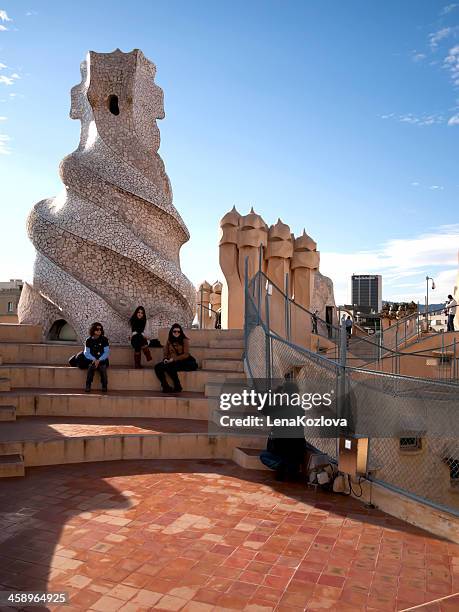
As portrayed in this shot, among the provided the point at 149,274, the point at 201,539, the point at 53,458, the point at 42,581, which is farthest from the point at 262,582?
the point at 149,274

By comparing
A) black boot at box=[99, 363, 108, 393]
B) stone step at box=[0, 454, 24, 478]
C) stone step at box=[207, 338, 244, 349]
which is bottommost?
stone step at box=[0, 454, 24, 478]

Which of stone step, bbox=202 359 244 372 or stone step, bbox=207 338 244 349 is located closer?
stone step, bbox=202 359 244 372

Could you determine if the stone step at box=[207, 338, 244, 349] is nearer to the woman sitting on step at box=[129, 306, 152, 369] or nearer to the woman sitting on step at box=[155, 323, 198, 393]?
the woman sitting on step at box=[129, 306, 152, 369]

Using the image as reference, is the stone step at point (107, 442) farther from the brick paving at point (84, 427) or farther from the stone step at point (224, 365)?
the stone step at point (224, 365)

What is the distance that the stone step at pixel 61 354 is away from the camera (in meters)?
9.16

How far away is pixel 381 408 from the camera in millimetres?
6523

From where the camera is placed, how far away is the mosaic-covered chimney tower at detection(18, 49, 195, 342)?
1002cm

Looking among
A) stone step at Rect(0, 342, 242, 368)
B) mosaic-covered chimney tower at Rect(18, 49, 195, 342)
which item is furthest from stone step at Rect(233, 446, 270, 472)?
mosaic-covered chimney tower at Rect(18, 49, 195, 342)

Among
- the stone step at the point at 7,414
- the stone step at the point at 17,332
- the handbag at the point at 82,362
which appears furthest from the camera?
the stone step at the point at 17,332

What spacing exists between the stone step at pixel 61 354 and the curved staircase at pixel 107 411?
0.06 ft

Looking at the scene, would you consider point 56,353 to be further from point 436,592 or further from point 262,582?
point 436,592

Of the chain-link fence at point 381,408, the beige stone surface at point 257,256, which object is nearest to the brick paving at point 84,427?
the chain-link fence at point 381,408

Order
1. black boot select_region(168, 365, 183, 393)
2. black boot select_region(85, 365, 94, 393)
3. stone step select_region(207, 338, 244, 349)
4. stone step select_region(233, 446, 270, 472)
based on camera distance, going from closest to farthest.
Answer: stone step select_region(233, 446, 270, 472) < black boot select_region(85, 365, 94, 393) < black boot select_region(168, 365, 183, 393) < stone step select_region(207, 338, 244, 349)

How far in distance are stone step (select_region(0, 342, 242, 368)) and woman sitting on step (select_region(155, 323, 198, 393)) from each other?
1158 mm
